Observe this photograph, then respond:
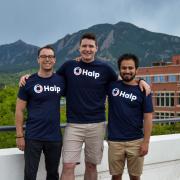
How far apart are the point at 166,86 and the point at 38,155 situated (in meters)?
68.3

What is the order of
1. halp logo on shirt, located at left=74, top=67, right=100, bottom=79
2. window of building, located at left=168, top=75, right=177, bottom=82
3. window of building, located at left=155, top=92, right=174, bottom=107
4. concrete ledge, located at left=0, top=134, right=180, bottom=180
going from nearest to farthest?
halp logo on shirt, located at left=74, top=67, right=100, bottom=79 → concrete ledge, located at left=0, top=134, right=180, bottom=180 → window of building, located at left=168, top=75, right=177, bottom=82 → window of building, located at left=155, top=92, right=174, bottom=107

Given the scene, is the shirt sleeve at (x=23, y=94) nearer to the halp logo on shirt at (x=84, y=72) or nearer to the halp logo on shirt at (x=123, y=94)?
the halp logo on shirt at (x=84, y=72)

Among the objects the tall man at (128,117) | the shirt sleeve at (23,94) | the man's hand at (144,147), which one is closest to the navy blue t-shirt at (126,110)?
the tall man at (128,117)

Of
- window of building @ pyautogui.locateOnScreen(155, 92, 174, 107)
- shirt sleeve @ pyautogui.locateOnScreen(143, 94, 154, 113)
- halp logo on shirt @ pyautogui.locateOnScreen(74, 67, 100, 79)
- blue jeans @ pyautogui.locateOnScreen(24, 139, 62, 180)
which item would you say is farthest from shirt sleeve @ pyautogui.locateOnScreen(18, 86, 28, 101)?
window of building @ pyautogui.locateOnScreen(155, 92, 174, 107)

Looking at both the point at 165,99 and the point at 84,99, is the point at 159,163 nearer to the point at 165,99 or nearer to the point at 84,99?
the point at 84,99

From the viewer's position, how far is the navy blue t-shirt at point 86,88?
446cm

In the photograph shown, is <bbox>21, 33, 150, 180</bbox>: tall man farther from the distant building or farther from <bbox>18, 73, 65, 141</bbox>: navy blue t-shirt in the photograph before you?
the distant building

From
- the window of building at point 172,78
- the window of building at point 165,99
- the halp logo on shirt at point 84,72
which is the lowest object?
the window of building at point 165,99

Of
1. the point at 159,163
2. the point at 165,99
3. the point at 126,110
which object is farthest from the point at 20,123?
the point at 165,99

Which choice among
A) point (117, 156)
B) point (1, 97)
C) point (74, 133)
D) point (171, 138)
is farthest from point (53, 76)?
point (1, 97)

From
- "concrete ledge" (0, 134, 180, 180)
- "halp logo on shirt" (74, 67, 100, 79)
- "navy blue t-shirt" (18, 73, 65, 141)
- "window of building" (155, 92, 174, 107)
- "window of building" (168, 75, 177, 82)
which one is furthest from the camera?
"window of building" (155, 92, 174, 107)

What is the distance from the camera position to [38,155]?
4.35 m

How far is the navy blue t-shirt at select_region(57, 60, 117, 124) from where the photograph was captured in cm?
446

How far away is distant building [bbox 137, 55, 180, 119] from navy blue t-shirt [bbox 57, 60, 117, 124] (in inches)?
2572
